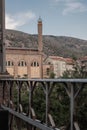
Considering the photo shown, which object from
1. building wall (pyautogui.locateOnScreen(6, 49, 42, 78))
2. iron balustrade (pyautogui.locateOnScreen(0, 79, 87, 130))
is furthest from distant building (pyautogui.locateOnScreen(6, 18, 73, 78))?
iron balustrade (pyautogui.locateOnScreen(0, 79, 87, 130))

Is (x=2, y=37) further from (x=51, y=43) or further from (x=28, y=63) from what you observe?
(x=51, y=43)

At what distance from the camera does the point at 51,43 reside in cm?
14925

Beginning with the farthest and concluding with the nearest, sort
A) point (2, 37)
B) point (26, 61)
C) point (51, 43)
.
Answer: point (51, 43) → point (26, 61) → point (2, 37)

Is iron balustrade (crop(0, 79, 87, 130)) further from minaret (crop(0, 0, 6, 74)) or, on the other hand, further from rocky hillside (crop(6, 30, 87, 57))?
rocky hillside (crop(6, 30, 87, 57))

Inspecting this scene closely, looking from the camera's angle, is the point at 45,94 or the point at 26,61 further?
the point at 26,61

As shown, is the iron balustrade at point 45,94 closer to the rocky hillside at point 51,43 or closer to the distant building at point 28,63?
the distant building at point 28,63

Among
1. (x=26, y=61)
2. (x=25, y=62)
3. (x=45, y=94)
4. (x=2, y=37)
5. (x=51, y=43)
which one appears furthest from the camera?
(x=51, y=43)

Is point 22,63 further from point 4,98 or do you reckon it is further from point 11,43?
point 4,98

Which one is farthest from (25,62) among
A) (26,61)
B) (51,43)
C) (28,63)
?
(51,43)

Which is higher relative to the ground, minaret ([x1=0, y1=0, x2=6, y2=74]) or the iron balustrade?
minaret ([x1=0, y1=0, x2=6, y2=74])

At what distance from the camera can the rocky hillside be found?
137 metres

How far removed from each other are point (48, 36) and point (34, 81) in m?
155

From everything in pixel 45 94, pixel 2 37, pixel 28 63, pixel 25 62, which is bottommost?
pixel 28 63

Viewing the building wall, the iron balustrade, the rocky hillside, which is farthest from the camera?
the rocky hillside
